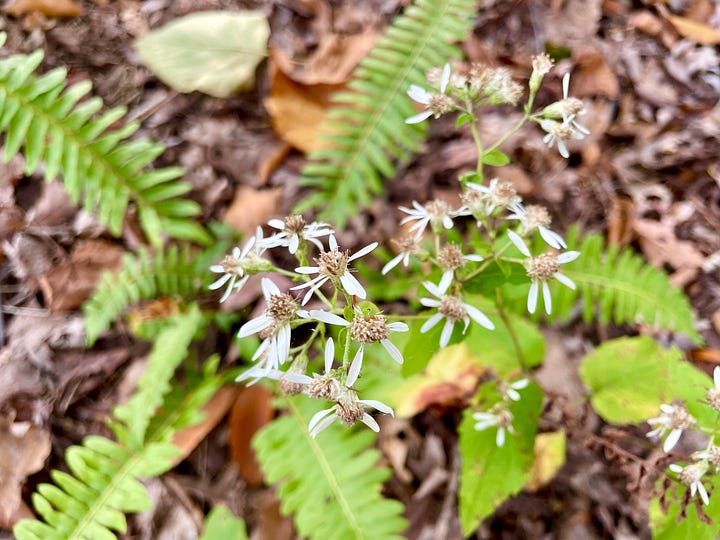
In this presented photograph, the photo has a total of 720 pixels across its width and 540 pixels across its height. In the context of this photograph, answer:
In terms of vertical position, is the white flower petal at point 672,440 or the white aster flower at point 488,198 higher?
the white aster flower at point 488,198

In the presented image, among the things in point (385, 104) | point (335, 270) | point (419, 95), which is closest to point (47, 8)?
point (385, 104)

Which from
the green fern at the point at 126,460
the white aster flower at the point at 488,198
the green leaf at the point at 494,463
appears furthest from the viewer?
the green fern at the point at 126,460

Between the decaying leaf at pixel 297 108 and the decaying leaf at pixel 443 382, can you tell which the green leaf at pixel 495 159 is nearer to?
the decaying leaf at pixel 443 382

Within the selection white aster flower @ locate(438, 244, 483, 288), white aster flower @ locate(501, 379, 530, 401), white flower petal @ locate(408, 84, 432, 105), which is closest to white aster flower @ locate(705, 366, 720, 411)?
white aster flower @ locate(501, 379, 530, 401)

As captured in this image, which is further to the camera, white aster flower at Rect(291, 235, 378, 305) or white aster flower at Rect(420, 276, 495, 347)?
white aster flower at Rect(420, 276, 495, 347)

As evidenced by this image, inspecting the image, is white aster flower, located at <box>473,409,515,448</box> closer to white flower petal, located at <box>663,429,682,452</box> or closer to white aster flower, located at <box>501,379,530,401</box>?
white aster flower, located at <box>501,379,530,401</box>

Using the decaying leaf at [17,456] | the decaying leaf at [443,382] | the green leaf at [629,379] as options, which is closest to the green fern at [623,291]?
the green leaf at [629,379]

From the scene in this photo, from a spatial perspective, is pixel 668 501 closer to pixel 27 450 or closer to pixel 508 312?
pixel 508 312
